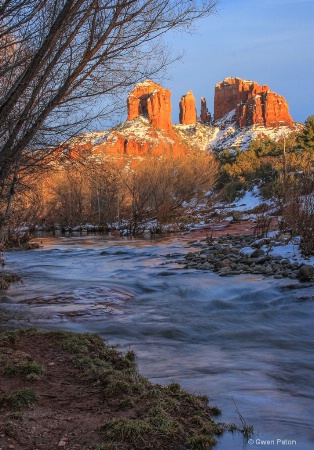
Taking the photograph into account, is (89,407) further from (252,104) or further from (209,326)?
(252,104)

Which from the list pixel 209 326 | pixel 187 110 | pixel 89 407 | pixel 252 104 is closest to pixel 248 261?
pixel 209 326

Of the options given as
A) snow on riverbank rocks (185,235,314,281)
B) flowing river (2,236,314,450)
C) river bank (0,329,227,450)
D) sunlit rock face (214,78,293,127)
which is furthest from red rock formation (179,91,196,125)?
river bank (0,329,227,450)

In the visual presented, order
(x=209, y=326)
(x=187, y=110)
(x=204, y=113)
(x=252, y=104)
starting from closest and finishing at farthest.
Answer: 1. (x=209, y=326)
2. (x=252, y=104)
3. (x=187, y=110)
4. (x=204, y=113)

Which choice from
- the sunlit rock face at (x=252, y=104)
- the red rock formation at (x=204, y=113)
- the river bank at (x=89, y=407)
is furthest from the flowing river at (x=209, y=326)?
the red rock formation at (x=204, y=113)

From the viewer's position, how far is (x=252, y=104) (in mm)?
123688

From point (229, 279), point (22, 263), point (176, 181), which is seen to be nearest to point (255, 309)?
point (229, 279)

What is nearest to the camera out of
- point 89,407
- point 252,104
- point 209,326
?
point 89,407

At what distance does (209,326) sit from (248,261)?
5.31 metres

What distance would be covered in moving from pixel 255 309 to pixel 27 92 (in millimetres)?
5556

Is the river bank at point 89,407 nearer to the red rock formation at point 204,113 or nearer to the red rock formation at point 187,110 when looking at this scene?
the red rock formation at point 187,110

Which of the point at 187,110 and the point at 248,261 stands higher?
the point at 187,110

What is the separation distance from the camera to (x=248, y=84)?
140875 millimetres

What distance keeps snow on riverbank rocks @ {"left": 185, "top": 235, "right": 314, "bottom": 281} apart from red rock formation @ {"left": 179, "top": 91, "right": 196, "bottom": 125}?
131 m

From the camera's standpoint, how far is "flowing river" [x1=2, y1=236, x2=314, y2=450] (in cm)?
389
